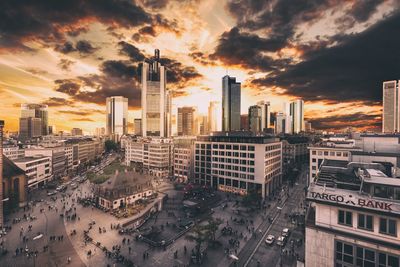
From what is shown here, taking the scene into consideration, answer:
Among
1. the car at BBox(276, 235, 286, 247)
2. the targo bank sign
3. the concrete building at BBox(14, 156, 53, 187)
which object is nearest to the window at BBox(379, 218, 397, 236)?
the targo bank sign

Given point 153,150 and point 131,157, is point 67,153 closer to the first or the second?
point 131,157

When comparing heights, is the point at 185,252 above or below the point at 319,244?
below

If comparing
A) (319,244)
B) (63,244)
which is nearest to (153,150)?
(63,244)

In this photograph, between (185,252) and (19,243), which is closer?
(185,252)

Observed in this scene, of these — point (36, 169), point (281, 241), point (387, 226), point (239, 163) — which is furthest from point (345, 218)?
point (36, 169)

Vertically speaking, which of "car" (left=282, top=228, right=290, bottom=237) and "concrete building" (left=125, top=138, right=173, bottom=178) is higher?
"concrete building" (left=125, top=138, right=173, bottom=178)

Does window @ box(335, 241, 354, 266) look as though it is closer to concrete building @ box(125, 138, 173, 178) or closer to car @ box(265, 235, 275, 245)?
car @ box(265, 235, 275, 245)

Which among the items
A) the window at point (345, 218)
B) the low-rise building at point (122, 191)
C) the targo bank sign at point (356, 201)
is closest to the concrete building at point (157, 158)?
the low-rise building at point (122, 191)
